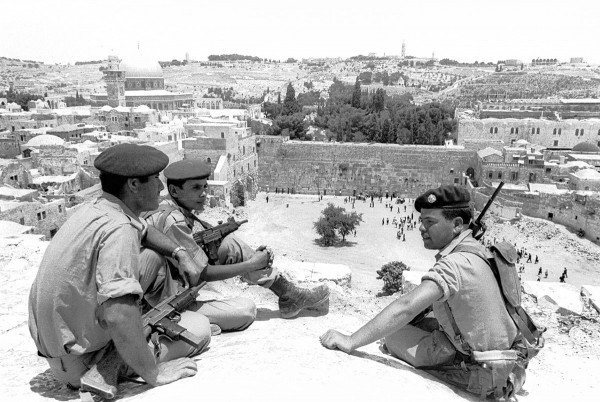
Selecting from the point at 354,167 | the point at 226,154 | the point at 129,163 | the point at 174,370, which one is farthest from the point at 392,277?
the point at 354,167

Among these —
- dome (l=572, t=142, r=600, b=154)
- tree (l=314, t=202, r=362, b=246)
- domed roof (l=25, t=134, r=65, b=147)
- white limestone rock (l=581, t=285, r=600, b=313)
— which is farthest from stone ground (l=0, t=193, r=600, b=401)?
dome (l=572, t=142, r=600, b=154)

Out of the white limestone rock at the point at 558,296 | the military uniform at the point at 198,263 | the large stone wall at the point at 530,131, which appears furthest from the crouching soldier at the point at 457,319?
the large stone wall at the point at 530,131

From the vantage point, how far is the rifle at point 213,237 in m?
3.22

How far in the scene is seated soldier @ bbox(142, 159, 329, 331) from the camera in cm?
287

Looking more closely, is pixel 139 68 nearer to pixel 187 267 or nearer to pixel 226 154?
pixel 226 154

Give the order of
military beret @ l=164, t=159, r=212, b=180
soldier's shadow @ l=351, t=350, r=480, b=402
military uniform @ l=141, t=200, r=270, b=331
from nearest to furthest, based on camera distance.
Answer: soldier's shadow @ l=351, t=350, r=480, b=402 → military uniform @ l=141, t=200, r=270, b=331 → military beret @ l=164, t=159, r=212, b=180

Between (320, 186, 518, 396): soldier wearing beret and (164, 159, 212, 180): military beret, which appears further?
Answer: (164, 159, 212, 180): military beret

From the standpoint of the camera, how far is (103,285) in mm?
2078

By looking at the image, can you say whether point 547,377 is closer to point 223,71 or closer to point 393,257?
point 393,257

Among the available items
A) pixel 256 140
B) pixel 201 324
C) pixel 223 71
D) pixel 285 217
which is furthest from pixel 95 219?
pixel 223 71

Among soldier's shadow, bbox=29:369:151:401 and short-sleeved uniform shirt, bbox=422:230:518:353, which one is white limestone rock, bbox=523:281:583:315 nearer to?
short-sleeved uniform shirt, bbox=422:230:518:353

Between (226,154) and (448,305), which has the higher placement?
(448,305)

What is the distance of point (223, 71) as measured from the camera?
115 m

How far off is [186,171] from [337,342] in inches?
59.4
